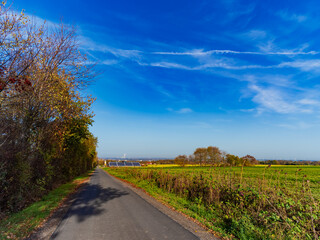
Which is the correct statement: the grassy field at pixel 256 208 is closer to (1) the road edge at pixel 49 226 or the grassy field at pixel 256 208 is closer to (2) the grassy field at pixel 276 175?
(2) the grassy field at pixel 276 175


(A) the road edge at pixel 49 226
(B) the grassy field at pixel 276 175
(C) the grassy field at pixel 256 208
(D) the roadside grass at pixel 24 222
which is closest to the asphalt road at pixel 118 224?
(A) the road edge at pixel 49 226

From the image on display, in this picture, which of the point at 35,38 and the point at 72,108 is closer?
the point at 35,38

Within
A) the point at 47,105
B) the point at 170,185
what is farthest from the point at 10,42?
the point at 170,185

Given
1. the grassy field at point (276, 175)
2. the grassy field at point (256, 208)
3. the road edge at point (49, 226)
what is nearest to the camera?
the road edge at point (49, 226)

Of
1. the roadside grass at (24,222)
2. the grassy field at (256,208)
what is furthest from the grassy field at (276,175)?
the roadside grass at (24,222)

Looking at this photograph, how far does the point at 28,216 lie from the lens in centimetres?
659

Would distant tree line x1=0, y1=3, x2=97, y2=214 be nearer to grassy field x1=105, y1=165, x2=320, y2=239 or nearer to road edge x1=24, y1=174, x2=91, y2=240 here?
road edge x1=24, y1=174, x2=91, y2=240

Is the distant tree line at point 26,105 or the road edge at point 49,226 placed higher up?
the distant tree line at point 26,105

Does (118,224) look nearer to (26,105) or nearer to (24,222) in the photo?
(24,222)

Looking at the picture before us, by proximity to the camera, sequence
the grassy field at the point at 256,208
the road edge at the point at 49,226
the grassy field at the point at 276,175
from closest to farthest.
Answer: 1. the road edge at the point at 49,226
2. the grassy field at the point at 256,208
3. the grassy field at the point at 276,175

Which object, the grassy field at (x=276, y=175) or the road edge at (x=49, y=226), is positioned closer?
the road edge at (x=49, y=226)

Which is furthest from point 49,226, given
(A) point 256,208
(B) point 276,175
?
(B) point 276,175

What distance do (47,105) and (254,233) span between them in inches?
405

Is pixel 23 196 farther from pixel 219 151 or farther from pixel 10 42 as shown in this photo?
pixel 219 151
